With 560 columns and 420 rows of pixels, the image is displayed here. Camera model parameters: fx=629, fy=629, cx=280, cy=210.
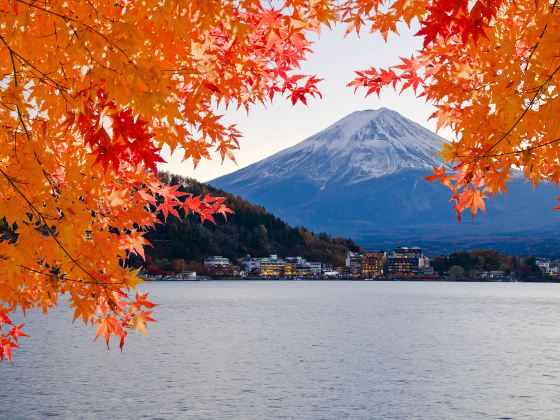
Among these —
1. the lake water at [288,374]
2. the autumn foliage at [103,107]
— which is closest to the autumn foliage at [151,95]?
the autumn foliage at [103,107]

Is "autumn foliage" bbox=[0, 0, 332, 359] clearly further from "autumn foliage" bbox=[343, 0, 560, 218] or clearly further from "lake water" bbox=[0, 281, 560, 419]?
"lake water" bbox=[0, 281, 560, 419]

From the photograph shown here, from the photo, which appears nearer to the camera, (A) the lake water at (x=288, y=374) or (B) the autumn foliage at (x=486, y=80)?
(B) the autumn foliage at (x=486, y=80)

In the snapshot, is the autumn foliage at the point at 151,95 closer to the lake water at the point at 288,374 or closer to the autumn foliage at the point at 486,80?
the autumn foliage at the point at 486,80

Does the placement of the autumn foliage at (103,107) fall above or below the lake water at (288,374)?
above

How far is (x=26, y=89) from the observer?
5945mm

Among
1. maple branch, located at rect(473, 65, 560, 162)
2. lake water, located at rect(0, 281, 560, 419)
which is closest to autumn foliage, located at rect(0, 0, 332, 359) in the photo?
maple branch, located at rect(473, 65, 560, 162)

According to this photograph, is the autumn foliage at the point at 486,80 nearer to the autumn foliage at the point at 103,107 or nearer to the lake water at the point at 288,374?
the autumn foliage at the point at 103,107

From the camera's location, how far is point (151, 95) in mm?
4840

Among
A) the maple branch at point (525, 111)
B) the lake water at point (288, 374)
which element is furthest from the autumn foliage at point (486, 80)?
the lake water at point (288, 374)

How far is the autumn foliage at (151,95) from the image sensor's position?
5.07 metres

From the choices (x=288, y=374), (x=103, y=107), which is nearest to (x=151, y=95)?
(x=103, y=107)

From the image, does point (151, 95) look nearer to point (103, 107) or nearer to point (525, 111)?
point (103, 107)

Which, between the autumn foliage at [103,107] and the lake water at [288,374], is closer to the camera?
the autumn foliage at [103,107]

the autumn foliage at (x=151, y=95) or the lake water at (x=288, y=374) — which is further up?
the autumn foliage at (x=151, y=95)
